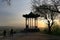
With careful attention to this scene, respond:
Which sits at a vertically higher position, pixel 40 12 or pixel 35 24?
pixel 40 12

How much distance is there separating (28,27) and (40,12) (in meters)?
3.83

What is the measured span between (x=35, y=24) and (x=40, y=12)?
9.49 ft

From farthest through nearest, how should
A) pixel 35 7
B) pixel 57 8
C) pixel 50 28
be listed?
pixel 50 28 < pixel 35 7 < pixel 57 8

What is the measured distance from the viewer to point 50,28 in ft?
121

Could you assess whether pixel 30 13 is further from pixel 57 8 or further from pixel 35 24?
pixel 57 8

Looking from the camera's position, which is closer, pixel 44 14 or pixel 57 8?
pixel 57 8

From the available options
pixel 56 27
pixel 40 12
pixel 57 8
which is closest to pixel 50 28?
pixel 56 27

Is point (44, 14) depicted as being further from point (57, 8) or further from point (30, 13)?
point (57, 8)

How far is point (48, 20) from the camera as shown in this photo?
3728cm

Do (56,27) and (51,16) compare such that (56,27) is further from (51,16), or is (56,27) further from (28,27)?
(28,27)

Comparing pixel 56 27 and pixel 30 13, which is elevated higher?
pixel 30 13

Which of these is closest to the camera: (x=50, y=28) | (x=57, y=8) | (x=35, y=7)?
(x=57, y=8)

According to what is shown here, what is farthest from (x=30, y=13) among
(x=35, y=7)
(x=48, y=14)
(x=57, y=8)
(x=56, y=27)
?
(x=57, y=8)

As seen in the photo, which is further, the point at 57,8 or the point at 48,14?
the point at 48,14
